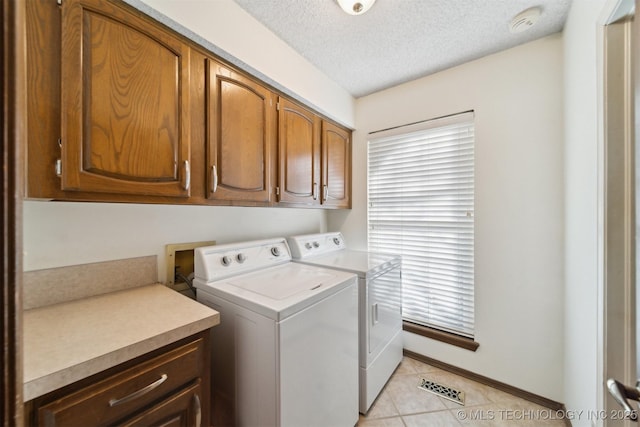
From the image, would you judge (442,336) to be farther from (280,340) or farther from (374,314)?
(280,340)

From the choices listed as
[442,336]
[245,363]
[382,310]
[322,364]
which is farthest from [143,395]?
[442,336]

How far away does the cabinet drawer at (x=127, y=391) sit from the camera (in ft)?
2.10

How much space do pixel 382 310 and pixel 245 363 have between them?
1.00 meters

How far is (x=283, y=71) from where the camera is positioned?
5.23ft

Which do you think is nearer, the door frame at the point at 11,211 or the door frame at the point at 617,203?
the door frame at the point at 11,211

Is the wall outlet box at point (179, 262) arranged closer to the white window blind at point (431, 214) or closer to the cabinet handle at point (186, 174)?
the cabinet handle at point (186, 174)

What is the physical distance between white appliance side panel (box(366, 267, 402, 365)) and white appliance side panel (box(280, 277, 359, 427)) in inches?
6.9

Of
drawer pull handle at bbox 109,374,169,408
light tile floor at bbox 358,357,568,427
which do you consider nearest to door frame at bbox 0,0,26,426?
drawer pull handle at bbox 109,374,169,408

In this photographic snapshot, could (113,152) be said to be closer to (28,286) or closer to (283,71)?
(28,286)

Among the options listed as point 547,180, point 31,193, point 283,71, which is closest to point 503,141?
point 547,180

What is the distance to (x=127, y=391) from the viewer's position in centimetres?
75

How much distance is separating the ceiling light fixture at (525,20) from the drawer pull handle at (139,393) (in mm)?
2469

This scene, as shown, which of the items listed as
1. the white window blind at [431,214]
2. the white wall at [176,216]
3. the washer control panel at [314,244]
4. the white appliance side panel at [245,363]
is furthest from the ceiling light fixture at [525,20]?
the white appliance side panel at [245,363]

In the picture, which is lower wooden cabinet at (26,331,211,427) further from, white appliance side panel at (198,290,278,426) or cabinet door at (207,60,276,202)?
cabinet door at (207,60,276,202)
